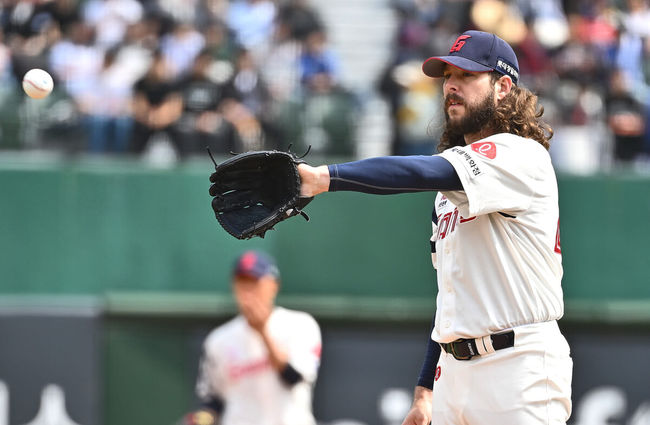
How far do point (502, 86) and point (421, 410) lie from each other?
123 cm

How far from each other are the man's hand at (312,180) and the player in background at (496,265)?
39 centimetres

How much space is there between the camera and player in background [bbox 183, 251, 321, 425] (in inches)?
256

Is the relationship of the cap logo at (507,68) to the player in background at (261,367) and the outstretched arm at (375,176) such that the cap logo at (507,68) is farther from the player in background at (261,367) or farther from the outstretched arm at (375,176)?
the player in background at (261,367)

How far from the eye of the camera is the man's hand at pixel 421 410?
3984 millimetres

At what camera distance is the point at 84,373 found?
7555 mm

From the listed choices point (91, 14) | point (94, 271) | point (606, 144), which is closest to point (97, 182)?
point (94, 271)

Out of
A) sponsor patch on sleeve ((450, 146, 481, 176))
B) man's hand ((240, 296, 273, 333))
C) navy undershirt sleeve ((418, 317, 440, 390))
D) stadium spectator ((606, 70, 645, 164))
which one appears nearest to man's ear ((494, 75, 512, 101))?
sponsor patch on sleeve ((450, 146, 481, 176))

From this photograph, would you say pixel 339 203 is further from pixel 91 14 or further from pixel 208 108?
pixel 91 14

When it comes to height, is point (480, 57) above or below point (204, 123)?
below

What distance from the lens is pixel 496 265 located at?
3.62 meters

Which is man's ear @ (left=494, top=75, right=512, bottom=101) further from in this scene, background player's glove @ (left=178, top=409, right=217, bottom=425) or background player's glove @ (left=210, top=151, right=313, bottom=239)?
background player's glove @ (left=178, top=409, right=217, bottom=425)

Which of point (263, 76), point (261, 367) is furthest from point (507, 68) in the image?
point (263, 76)

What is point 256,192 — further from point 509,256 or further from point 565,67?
point 565,67

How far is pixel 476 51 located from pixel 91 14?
6.29 metres
